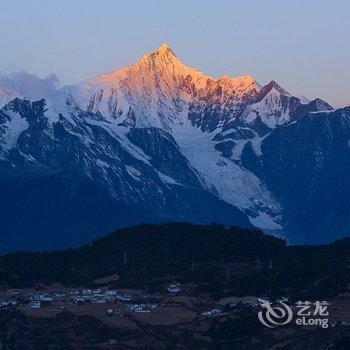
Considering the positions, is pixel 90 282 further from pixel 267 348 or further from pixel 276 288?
pixel 267 348

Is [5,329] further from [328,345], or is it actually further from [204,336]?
[328,345]

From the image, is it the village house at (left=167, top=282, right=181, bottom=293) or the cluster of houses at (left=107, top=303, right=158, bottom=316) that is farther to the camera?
the village house at (left=167, top=282, right=181, bottom=293)

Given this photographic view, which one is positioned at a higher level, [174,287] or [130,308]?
[174,287]

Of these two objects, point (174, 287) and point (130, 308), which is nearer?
point (130, 308)

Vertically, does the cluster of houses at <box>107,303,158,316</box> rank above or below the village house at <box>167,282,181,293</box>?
below

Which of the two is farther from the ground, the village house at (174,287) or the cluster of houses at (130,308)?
the village house at (174,287)

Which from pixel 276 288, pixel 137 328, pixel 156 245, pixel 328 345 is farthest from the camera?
pixel 156 245

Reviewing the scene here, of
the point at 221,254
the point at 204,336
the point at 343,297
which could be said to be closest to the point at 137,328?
the point at 204,336

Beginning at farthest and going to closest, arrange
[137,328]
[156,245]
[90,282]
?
[156,245], [90,282], [137,328]

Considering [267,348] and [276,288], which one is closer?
[267,348]

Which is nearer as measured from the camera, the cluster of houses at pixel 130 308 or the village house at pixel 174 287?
the cluster of houses at pixel 130 308
